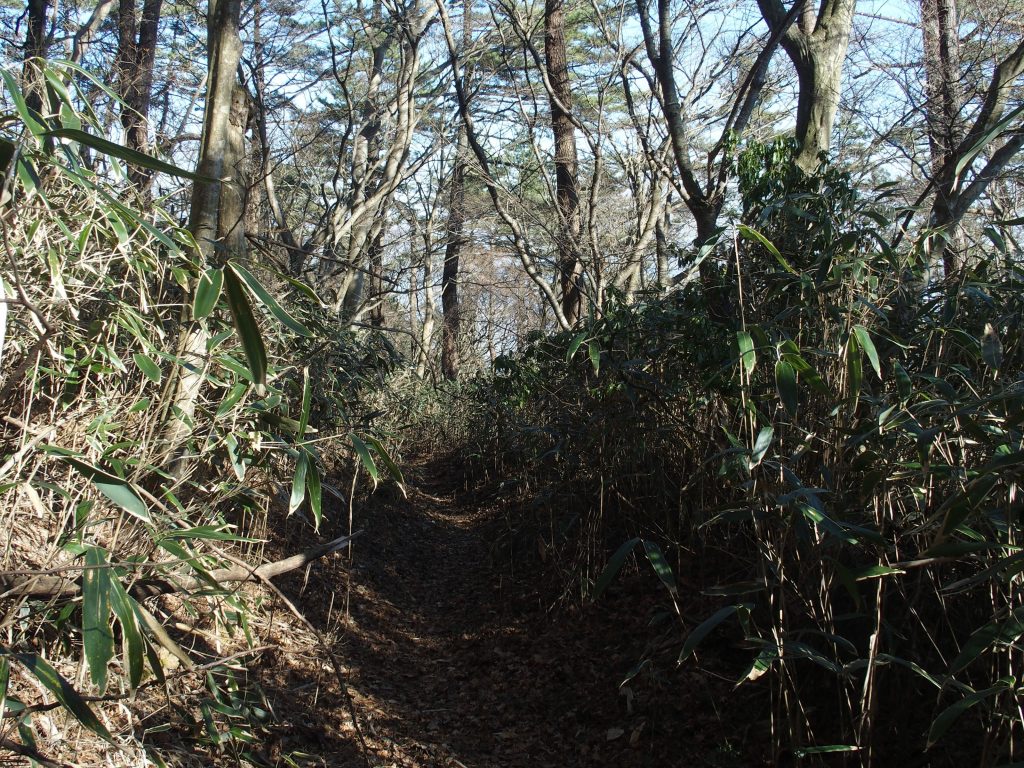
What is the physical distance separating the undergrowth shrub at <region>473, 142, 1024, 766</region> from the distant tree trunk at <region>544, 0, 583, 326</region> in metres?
3.40

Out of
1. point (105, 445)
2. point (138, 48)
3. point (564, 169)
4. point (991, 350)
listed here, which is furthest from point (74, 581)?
point (138, 48)

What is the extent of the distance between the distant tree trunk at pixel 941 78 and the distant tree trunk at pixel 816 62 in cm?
267

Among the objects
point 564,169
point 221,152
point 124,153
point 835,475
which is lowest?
point 835,475

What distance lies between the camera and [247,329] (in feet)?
3.98

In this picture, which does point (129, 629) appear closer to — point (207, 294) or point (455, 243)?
point (207, 294)

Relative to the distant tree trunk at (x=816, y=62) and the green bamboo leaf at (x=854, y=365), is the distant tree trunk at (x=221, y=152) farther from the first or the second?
the distant tree trunk at (x=816, y=62)

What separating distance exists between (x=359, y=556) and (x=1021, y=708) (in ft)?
15.1

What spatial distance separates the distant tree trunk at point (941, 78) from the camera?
7.94 meters

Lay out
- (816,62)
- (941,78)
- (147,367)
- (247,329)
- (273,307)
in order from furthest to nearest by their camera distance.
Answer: (941,78) < (816,62) < (147,367) < (273,307) < (247,329)

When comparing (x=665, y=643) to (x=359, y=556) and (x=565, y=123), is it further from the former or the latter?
(x=565, y=123)

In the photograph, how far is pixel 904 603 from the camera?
2.70 meters

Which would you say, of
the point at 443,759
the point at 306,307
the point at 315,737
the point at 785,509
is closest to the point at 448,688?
the point at 443,759

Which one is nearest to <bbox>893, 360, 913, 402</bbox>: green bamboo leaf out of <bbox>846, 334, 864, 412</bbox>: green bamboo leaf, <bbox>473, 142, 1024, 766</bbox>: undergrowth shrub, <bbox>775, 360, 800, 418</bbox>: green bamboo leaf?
<bbox>473, 142, 1024, 766</bbox>: undergrowth shrub

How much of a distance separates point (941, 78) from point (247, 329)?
360 inches
